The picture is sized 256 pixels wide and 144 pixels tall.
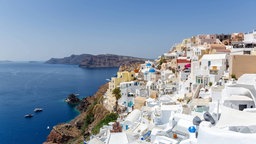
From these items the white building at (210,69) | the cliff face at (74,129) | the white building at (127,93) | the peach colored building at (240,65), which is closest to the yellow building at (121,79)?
the cliff face at (74,129)

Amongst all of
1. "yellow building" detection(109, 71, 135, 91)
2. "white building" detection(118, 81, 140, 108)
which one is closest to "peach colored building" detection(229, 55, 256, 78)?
"white building" detection(118, 81, 140, 108)

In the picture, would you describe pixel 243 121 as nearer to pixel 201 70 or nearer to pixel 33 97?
pixel 201 70

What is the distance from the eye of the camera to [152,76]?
131 ft

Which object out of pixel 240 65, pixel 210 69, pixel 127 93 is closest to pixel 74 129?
pixel 127 93

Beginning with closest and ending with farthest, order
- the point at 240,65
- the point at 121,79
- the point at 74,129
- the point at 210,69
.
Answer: the point at 240,65 → the point at 210,69 → the point at 121,79 → the point at 74,129

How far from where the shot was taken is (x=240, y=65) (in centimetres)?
2212

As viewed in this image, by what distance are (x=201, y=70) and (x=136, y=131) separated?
10.9m

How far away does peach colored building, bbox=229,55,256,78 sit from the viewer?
2180 centimetres

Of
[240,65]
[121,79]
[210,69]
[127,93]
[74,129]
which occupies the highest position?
[240,65]

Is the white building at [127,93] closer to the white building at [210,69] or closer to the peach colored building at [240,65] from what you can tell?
the white building at [210,69]

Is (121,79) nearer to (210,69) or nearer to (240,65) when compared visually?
(210,69)

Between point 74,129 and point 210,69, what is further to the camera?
point 74,129

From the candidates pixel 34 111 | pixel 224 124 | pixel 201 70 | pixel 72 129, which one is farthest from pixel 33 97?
pixel 224 124

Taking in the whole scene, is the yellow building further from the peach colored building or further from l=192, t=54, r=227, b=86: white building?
the peach colored building
